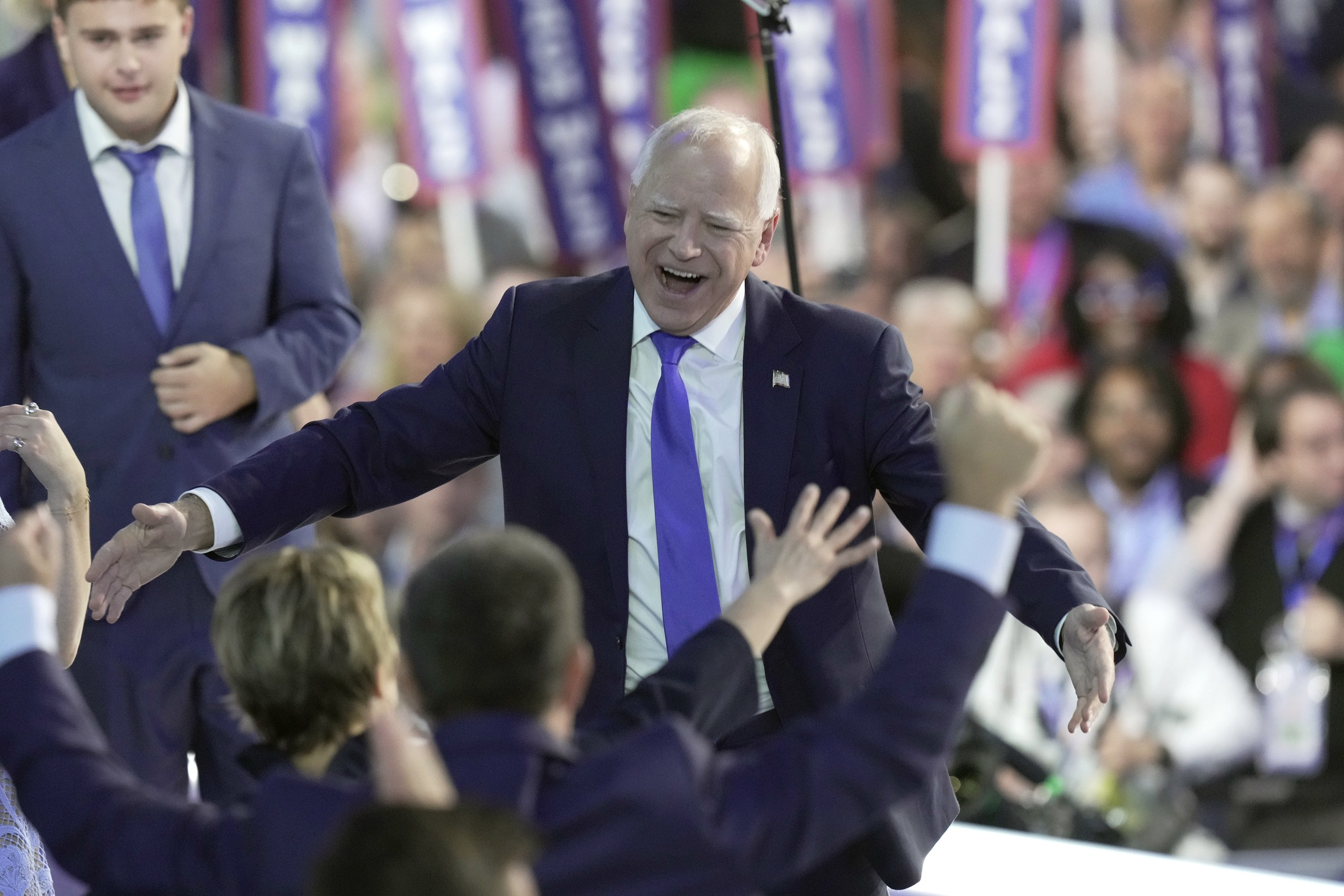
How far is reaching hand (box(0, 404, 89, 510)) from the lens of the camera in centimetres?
219

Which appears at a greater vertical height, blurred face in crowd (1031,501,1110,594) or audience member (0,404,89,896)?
audience member (0,404,89,896)

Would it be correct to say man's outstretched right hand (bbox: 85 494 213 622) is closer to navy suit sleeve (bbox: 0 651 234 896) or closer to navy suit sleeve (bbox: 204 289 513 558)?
navy suit sleeve (bbox: 204 289 513 558)

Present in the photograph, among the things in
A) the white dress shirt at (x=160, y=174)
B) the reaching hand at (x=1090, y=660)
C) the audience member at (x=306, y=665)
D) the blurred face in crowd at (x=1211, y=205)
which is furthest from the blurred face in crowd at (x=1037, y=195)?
the audience member at (x=306, y=665)

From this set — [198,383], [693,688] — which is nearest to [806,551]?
[693,688]

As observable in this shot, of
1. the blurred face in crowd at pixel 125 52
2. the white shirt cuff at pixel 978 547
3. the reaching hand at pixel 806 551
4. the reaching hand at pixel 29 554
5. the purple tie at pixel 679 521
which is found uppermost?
the blurred face in crowd at pixel 125 52

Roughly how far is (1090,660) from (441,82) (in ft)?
14.7

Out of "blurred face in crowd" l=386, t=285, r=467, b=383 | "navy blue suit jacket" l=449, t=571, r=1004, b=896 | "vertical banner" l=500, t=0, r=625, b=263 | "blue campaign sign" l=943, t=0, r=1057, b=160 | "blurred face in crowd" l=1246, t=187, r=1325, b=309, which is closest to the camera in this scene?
"navy blue suit jacket" l=449, t=571, r=1004, b=896

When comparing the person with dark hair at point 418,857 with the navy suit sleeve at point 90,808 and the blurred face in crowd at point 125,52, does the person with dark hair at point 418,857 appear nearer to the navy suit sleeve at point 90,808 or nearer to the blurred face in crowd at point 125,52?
the navy suit sleeve at point 90,808

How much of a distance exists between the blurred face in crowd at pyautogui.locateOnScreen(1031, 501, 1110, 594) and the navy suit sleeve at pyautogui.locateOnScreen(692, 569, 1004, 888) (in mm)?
3567

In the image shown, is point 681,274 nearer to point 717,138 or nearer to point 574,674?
point 717,138

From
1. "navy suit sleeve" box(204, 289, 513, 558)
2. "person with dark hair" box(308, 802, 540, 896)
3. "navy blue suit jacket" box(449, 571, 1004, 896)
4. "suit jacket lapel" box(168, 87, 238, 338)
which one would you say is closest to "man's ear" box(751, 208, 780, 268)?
"navy suit sleeve" box(204, 289, 513, 558)

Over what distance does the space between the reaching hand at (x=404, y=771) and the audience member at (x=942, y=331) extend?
12.9ft

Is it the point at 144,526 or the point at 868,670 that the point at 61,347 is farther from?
the point at 868,670

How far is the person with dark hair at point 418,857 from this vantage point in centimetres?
120
